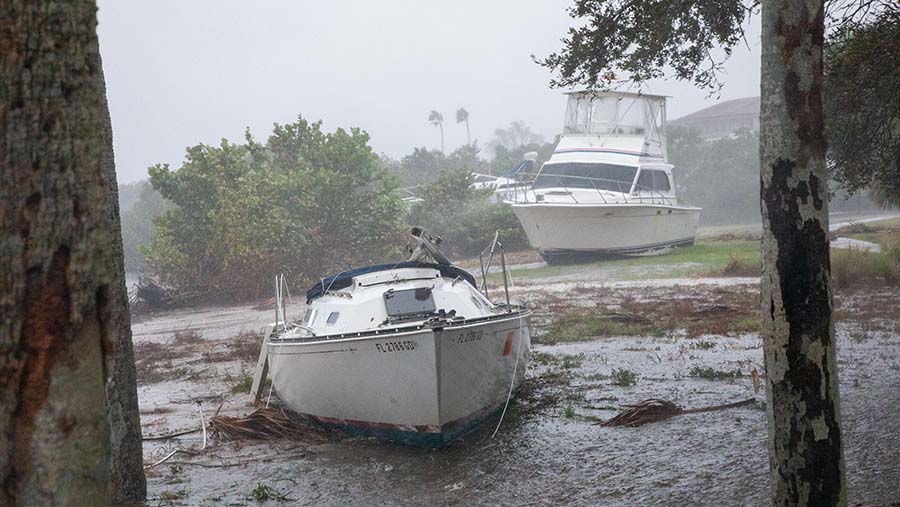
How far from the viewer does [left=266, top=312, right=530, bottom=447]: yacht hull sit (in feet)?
32.9

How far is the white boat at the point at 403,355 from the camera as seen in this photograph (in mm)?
10070

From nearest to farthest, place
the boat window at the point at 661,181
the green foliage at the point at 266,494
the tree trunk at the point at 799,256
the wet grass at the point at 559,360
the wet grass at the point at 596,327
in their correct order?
the tree trunk at the point at 799,256, the green foliage at the point at 266,494, the wet grass at the point at 559,360, the wet grass at the point at 596,327, the boat window at the point at 661,181

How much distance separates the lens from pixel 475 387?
10.7 metres

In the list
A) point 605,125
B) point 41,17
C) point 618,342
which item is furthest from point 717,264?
point 41,17

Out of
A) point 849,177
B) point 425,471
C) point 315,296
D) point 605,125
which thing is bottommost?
point 425,471

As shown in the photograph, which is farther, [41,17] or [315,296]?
[315,296]

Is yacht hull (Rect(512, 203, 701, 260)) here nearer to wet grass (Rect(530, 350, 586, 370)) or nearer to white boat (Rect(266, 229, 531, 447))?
wet grass (Rect(530, 350, 586, 370))

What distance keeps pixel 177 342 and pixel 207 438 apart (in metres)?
11.2

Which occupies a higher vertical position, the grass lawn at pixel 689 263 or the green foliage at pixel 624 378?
the grass lawn at pixel 689 263

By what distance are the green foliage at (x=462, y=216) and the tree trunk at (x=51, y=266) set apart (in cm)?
3785

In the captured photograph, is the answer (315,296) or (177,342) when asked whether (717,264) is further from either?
(315,296)

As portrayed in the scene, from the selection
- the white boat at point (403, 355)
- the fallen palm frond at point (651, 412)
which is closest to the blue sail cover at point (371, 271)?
the white boat at point (403, 355)

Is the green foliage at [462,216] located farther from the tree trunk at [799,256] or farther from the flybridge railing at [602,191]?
the tree trunk at [799,256]

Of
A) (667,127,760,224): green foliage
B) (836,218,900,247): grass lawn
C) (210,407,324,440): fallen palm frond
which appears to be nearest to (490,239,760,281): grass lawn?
(836,218,900,247): grass lawn
